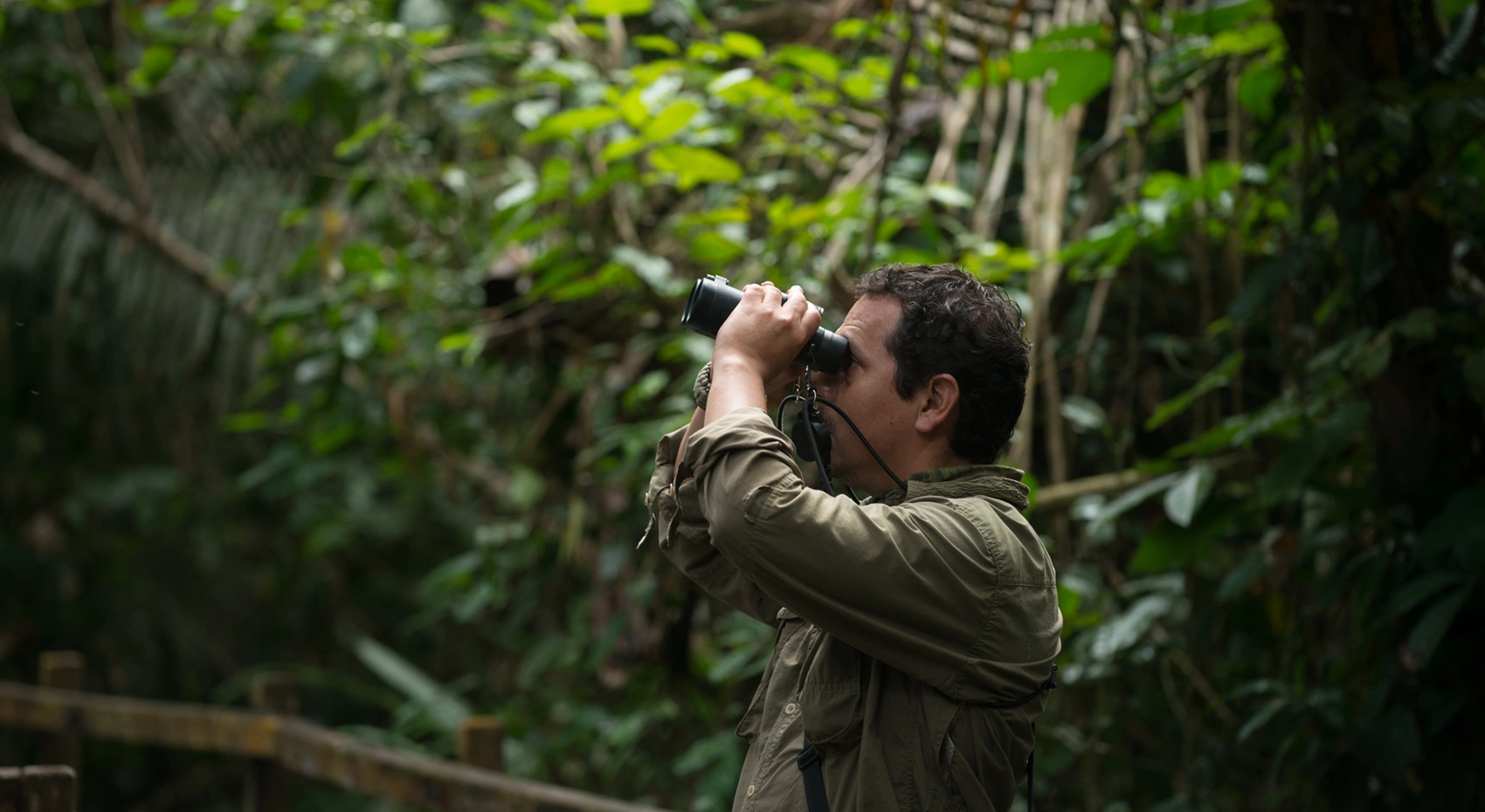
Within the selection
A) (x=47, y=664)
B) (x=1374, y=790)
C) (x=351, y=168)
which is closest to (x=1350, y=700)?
(x=1374, y=790)

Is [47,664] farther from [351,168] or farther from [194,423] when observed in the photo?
[351,168]

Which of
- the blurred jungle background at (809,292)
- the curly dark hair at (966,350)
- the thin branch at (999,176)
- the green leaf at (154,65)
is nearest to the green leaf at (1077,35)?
the blurred jungle background at (809,292)

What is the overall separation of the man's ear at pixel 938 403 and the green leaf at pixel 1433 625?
82 cm

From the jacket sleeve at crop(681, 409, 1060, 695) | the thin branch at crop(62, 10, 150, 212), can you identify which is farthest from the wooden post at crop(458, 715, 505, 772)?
the thin branch at crop(62, 10, 150, 212)

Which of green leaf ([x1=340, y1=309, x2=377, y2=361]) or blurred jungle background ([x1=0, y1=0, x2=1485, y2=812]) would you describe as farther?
green leaf ([x1=340, y1=309, x2=377, y2=361])

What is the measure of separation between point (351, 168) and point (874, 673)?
9.15 ft

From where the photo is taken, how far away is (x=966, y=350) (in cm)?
109

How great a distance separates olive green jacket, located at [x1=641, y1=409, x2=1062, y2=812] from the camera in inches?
37.1

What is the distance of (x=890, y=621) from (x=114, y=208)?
12.7 ft

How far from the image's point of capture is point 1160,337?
2566mm

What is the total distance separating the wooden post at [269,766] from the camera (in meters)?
3.22

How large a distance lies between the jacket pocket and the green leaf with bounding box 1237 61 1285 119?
4.65 ft

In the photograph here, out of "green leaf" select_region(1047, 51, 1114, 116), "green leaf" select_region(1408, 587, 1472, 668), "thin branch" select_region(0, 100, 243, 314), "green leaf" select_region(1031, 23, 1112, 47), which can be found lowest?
"thin branch" select_region(0, 100, 243, 314)

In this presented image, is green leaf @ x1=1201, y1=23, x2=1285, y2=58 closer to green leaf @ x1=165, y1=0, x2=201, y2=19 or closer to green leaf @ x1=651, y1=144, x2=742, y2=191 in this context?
green leaf @ x1=651, y1=144, x2=742, y2=191
